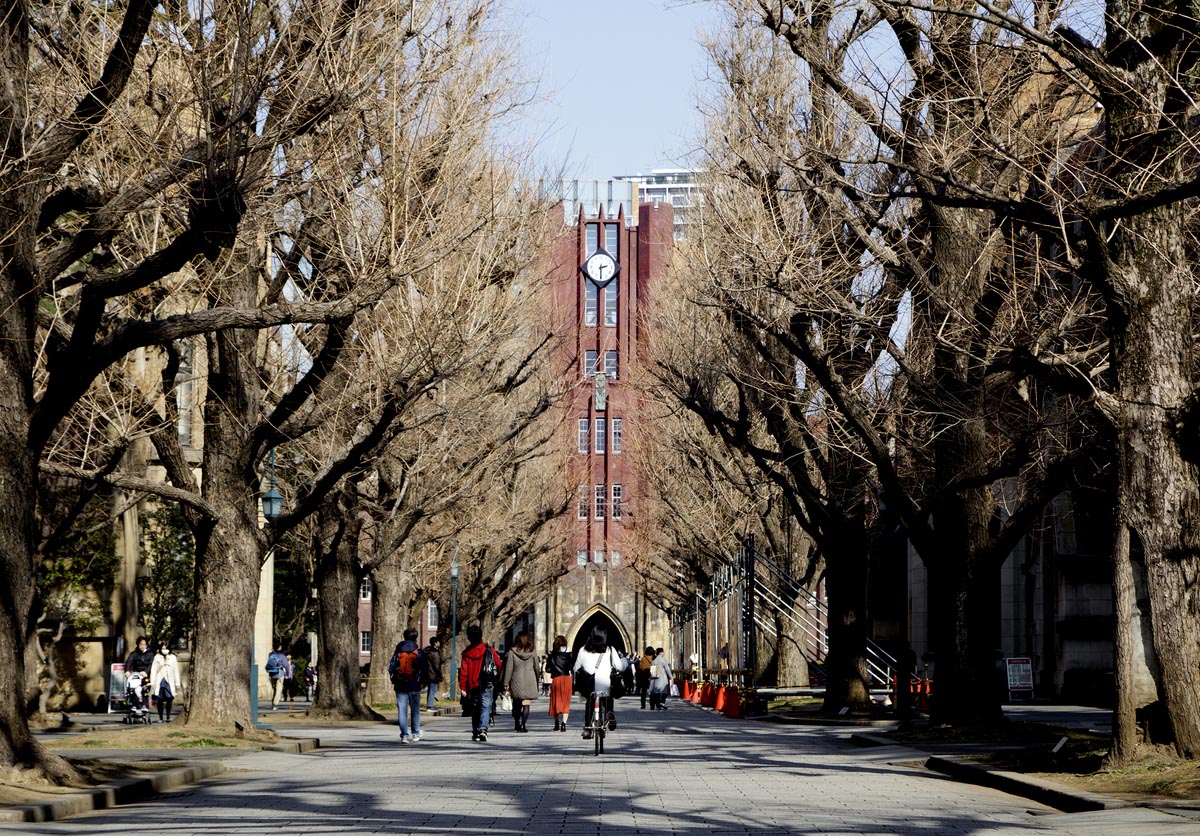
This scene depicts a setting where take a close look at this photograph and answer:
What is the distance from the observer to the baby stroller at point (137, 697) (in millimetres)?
33312

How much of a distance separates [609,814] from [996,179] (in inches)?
381

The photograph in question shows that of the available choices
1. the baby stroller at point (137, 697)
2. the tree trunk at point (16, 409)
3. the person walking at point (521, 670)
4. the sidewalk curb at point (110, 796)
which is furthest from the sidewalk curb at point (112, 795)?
the baby stroller at point (137, 697)

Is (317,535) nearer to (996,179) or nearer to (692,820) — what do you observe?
(996,179)

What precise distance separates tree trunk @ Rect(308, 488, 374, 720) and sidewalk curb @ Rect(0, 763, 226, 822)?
1205cm

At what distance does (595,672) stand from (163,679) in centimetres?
1398

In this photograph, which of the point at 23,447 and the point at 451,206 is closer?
the point at 23,447

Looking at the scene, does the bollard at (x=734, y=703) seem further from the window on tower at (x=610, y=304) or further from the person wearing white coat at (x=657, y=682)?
the window on tower at (x=610, y=304)

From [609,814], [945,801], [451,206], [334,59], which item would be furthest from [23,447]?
[451,206]

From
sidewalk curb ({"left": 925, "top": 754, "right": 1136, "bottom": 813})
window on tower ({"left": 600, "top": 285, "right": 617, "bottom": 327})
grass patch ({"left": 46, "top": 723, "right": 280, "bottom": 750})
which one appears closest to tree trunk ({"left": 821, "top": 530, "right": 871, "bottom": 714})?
grass patch ({"left": 46, "top": 723, "right": 280, "bottom": 750})

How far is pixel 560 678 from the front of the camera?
27.6 meters

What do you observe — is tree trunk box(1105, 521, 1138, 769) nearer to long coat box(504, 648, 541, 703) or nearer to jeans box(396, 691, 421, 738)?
jeans box(396, 691, 421, 738)

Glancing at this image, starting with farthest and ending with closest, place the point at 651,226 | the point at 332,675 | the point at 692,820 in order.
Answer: the point at 651,226
the point at 332,675
the point at 692,820

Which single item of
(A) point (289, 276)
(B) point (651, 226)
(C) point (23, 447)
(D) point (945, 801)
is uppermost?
(B) point (651, 226)

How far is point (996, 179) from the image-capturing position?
728 inches
